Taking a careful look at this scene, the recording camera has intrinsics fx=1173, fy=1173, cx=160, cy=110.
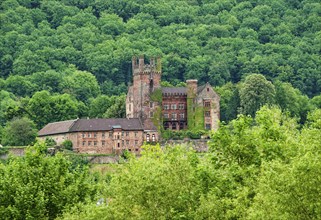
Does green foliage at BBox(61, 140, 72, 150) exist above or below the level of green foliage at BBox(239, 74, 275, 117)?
below

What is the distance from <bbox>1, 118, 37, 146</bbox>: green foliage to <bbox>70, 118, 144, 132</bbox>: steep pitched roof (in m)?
8.71

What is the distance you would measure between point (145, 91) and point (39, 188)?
8537cm

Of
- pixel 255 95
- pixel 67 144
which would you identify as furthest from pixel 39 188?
pixel 255 95

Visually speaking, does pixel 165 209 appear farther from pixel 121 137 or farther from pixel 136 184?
pixel 121 137

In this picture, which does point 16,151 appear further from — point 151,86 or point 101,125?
point 151,86

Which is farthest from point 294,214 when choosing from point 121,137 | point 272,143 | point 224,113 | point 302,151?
point 224,113

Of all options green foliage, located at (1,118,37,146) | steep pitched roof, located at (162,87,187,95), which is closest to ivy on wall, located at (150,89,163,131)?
steep pitched roof, located at (162,87,187,95)

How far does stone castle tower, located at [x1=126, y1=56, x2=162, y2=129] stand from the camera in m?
166

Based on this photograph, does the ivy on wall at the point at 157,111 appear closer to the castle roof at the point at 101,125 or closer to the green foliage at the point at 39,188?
the castle roof at the point at 101,125

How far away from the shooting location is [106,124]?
6417 inches

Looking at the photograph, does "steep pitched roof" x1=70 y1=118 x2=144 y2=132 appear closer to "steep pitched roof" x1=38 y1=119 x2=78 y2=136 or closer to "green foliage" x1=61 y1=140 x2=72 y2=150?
"steep pitched roof" x1=38 y1=119 x2=78 y2=136

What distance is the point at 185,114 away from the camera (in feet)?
554

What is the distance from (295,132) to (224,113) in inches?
4380

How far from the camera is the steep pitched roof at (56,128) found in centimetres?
16450
